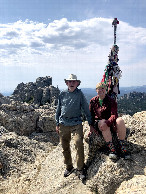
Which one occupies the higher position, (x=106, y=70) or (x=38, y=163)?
(x=106, y=70)

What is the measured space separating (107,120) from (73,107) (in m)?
1.48

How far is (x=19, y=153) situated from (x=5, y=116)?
7.87 m

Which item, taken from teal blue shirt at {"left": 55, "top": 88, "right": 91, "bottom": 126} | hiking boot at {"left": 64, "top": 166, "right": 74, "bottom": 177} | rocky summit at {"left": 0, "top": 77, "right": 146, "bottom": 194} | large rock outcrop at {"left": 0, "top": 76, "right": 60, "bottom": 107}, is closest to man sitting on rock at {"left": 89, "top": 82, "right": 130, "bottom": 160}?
teal blue shirt at {"left": 55, "top": 88, "right": 91, "bottom": 126}

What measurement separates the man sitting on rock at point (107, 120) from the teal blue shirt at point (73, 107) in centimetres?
35

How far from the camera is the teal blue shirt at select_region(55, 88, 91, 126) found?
283 inches

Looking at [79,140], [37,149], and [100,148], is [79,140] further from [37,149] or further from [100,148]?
[37,149]

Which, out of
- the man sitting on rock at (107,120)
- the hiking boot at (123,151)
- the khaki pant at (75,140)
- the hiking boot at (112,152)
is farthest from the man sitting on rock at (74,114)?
the hiking boot at (123,151)

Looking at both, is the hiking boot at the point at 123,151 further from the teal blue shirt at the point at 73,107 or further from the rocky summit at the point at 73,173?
the teal blue shirt at the point at 73,107

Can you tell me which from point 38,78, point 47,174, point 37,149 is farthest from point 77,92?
point 38,78

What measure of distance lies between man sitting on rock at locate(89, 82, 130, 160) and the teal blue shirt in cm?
35

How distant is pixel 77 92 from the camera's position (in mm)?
7266

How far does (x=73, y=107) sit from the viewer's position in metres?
7.19

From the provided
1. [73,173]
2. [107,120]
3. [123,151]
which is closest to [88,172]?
[73,173]

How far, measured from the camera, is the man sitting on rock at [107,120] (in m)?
6.62
